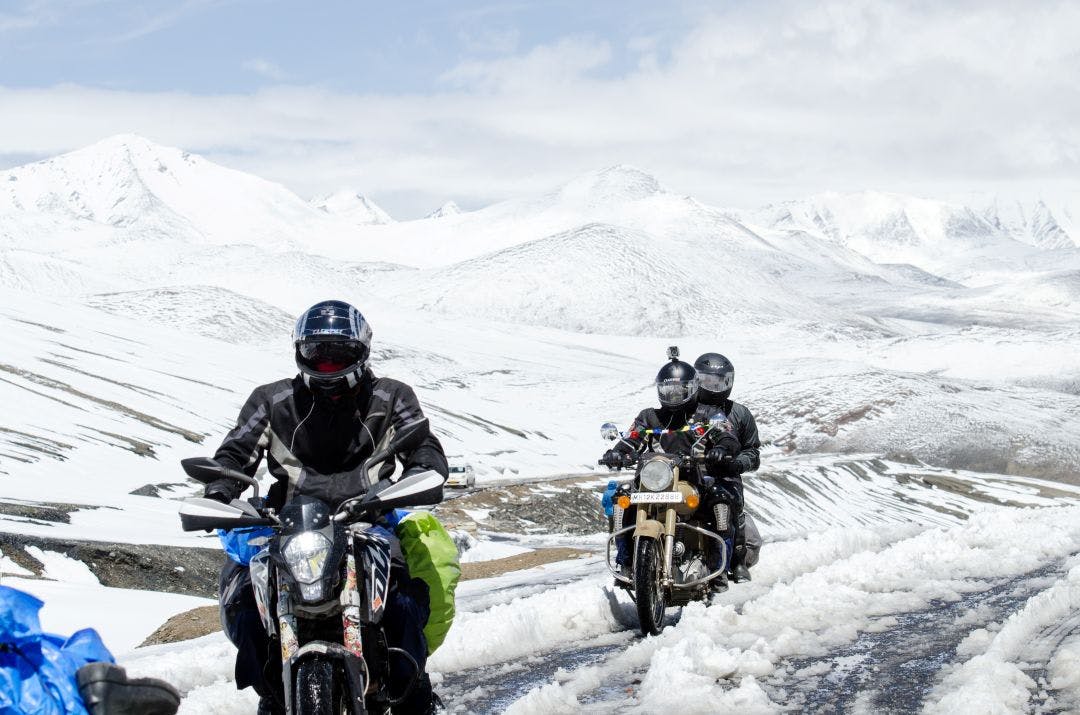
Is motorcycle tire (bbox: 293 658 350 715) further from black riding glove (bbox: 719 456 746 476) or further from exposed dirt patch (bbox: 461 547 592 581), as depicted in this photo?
exposed dirt patch (bbox: 461 547 592 581)

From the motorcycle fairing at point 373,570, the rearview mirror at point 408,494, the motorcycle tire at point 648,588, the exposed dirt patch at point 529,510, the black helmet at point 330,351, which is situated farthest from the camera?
the exposed dirt patch at point 529,510

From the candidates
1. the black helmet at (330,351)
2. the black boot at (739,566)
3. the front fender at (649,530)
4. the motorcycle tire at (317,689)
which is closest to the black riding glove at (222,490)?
the black helmet at (330,351)

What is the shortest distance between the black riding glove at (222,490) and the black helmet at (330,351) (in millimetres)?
624

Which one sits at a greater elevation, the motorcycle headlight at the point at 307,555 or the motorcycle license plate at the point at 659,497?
the motorcycle headlight at the point at 307,555

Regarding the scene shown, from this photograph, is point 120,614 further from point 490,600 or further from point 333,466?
point 333,466

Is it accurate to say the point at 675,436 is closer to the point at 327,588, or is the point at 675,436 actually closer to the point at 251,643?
the point at 251,643

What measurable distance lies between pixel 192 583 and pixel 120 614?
141 inches

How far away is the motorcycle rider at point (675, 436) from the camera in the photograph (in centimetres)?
1054

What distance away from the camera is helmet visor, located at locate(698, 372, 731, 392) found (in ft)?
39.0

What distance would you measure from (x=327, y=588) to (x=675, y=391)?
21.1 ft

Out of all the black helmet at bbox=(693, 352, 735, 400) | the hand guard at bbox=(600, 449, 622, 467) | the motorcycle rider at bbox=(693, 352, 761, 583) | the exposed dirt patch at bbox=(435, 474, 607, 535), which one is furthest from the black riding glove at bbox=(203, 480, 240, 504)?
the exposed dirt patch at bbox=(435, 474, 607, 535)

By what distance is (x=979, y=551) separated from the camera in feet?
44.8

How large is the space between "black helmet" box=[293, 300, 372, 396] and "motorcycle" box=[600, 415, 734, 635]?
4.19 metres

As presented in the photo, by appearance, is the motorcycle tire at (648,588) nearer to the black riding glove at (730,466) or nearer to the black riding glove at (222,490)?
the black riding glove at (730,466)
